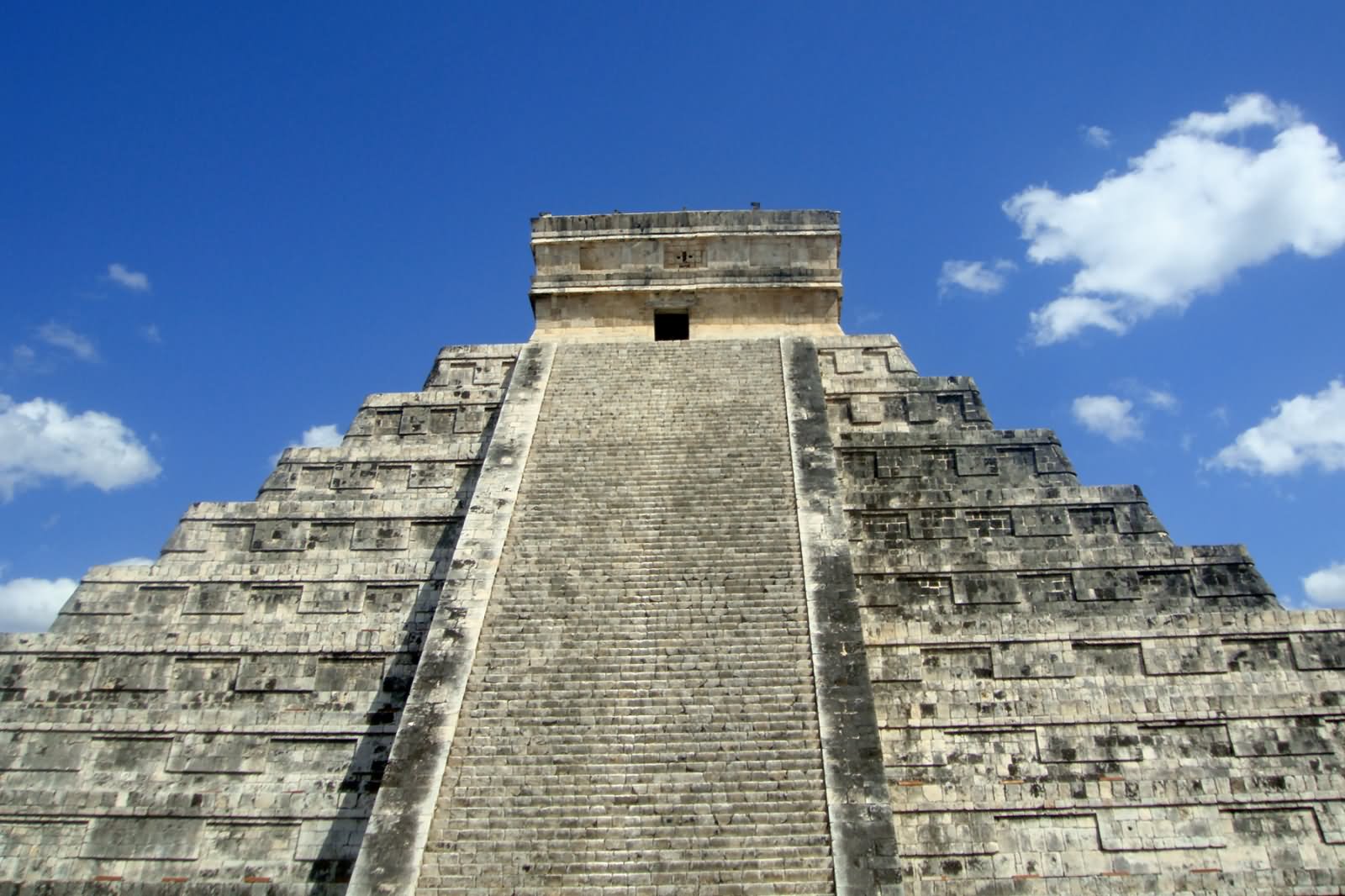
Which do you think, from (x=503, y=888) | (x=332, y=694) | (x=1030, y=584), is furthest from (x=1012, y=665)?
(x=332, y=694)

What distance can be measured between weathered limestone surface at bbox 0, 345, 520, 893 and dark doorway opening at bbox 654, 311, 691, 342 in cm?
443

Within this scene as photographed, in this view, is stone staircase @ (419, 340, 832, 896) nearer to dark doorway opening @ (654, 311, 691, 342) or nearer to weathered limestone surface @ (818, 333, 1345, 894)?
weathered limestone surface @ (818, 333, 1345, 894)

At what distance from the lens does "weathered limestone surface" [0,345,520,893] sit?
28.6 feet

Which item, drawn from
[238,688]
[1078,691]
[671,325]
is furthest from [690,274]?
[238,688]

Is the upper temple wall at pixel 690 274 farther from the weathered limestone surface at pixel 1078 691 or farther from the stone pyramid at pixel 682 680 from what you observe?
the weathered limestone surface at pixel 1078 691

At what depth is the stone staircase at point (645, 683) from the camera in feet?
23.6

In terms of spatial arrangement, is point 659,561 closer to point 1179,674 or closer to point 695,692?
point 695,692

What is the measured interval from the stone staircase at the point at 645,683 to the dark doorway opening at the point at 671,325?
12.0ft

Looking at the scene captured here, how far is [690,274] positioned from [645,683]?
8.37 meters

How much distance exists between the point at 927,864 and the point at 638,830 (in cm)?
246

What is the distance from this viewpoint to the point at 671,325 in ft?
51.4

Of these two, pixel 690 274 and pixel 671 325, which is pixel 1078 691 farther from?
pixel 690 274

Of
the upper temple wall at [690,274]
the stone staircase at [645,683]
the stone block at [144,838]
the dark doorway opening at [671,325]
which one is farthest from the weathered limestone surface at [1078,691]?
the stone block at [144,838]

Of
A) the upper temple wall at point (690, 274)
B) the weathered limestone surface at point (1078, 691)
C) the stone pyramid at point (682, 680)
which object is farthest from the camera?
the upper temple wall at point (690, 274)
